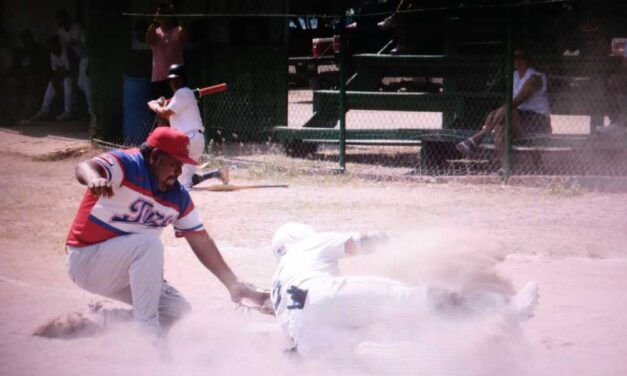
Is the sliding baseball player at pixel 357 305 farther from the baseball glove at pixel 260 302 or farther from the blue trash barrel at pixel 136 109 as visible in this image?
the blue trash barrel at pixel 136 109

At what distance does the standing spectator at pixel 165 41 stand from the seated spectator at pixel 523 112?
4.17 m

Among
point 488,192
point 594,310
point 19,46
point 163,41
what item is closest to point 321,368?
point 594,310

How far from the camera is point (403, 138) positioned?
1254 centimetres

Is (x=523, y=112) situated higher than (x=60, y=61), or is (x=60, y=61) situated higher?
(x=60, y=61)

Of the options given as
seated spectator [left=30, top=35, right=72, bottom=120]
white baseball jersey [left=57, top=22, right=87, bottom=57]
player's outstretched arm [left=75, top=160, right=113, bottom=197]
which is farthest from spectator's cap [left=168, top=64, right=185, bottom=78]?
seated spectator [left=30, top=35, right=72, bottom=120]

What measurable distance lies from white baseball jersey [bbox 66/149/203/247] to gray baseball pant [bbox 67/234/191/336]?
2.9 inches

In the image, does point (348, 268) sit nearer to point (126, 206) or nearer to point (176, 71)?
point (126, 206)

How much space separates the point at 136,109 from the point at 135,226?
885cm

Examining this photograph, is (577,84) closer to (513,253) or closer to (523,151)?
(523,151)

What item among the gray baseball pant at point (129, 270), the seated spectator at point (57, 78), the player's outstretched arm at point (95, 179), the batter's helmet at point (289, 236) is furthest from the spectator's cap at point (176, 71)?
the seated spectator at point (57, 78)

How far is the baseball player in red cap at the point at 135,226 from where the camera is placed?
5.35 m

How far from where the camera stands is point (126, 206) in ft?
17.9

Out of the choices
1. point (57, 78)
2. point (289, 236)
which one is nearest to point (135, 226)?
point (289, 236)

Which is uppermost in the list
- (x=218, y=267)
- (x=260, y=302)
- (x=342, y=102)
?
(x=342, y=102)
